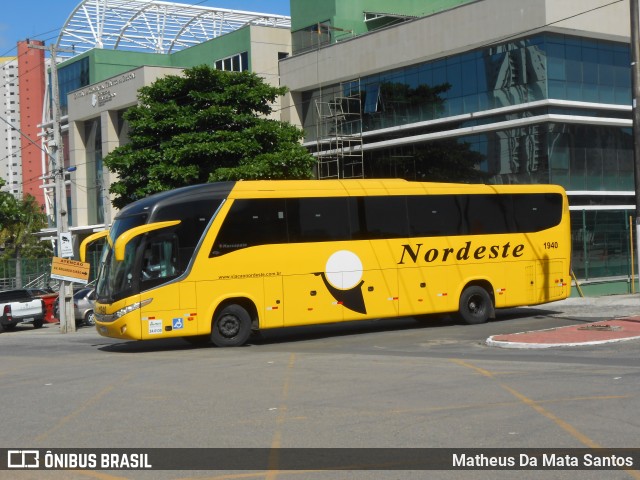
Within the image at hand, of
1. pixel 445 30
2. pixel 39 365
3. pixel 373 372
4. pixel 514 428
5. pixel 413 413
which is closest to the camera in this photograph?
pixel 514 428

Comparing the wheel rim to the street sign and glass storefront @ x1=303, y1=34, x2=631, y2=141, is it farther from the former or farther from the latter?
glass storefront @ x1=303, y1=34, x2=631, y2=141

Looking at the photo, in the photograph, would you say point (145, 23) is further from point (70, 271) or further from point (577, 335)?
point (577, 335)

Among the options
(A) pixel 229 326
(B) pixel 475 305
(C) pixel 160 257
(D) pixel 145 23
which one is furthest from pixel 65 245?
(D) pixel 145 23

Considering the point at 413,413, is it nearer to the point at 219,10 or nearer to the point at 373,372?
the point at 373,372

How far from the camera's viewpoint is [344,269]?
890 inches

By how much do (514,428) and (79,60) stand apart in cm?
6250

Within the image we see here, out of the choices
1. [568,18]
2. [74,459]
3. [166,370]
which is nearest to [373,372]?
[166,370]

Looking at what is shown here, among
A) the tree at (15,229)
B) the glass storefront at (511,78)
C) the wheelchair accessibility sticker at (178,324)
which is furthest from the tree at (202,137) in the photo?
the tree at (15,229)

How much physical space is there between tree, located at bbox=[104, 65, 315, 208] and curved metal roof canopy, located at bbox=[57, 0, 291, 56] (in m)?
25.5

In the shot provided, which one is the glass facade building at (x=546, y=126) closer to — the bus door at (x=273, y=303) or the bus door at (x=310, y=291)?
the bus door at (x=310, y=291)

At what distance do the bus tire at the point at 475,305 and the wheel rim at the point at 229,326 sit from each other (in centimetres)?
628

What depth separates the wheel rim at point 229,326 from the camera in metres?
21.3

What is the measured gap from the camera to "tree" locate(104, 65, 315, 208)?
3712 cm

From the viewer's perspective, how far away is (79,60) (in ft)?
220
